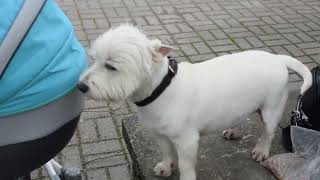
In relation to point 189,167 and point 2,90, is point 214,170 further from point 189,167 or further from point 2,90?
point 2,90

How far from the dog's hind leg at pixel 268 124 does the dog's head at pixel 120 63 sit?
0.97 metres

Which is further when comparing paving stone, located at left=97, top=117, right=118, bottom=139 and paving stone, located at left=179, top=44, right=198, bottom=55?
paving stone, located at left=179, top=44, right=198, bottom=55

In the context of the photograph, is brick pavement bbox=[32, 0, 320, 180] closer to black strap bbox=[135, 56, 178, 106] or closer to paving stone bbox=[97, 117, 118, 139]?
paving stone bbox=[97, 117, 118, 139]

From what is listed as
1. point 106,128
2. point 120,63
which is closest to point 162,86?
point 120,63

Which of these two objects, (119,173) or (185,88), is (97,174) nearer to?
(119,173)

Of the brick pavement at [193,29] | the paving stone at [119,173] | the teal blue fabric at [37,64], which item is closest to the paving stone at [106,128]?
the brick pavement at [193,29]

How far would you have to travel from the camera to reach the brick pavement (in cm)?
366

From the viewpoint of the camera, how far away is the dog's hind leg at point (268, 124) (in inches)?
109

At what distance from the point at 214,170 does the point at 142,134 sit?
1.91 ft

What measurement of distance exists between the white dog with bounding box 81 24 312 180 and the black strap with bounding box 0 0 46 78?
1.51ft

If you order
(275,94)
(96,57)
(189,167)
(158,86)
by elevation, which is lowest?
(189,167)

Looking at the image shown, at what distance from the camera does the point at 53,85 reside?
1.70m

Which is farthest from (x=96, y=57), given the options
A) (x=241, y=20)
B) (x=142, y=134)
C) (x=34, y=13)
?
(x=241, y=20)

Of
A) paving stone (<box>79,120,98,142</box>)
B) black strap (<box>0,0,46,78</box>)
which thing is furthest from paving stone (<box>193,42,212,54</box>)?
black strap (<box>0,0,46,78</box>)
